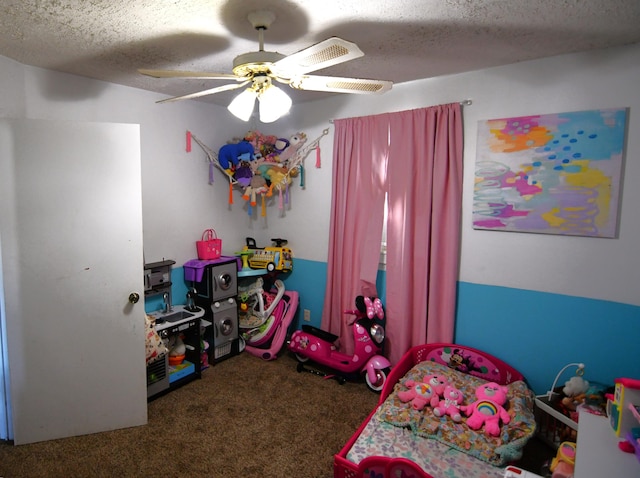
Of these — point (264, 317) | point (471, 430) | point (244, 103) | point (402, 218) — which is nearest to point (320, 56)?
point (244, 103)

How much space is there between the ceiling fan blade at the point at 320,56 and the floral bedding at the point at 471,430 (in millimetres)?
1886

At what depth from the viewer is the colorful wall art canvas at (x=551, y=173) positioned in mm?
2033

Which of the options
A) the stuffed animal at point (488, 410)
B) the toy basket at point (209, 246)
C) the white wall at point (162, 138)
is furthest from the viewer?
the toy basket at point (209, 246)

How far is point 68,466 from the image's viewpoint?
6.31 feet

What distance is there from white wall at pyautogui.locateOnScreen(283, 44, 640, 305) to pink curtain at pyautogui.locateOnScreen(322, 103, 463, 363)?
127 millimetres

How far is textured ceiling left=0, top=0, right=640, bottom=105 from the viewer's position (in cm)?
158

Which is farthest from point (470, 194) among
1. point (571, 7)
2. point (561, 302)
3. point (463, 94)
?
point (571, 7)

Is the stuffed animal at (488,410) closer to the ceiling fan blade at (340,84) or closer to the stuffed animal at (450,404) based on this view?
the stuffed animal at (450,404)

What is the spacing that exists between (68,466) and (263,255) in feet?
6.86

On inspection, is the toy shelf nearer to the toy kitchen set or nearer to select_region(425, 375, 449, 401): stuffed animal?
select_region(425, 375, 449, 401): stuffed animal

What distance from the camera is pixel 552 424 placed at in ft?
6.76

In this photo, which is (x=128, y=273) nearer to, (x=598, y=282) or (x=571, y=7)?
(x=571, y=7)

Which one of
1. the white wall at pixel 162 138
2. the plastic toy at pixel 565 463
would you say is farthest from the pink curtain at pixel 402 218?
the white wall at pixel 162 138

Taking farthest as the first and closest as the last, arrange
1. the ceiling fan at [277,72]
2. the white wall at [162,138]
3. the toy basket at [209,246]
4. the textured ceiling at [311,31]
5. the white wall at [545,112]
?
the toy basket at [209,246], the white wall at [162,138], the white wall at [545,112], the textured ceiling at [311,31], the ceiling fan at [277,72]
